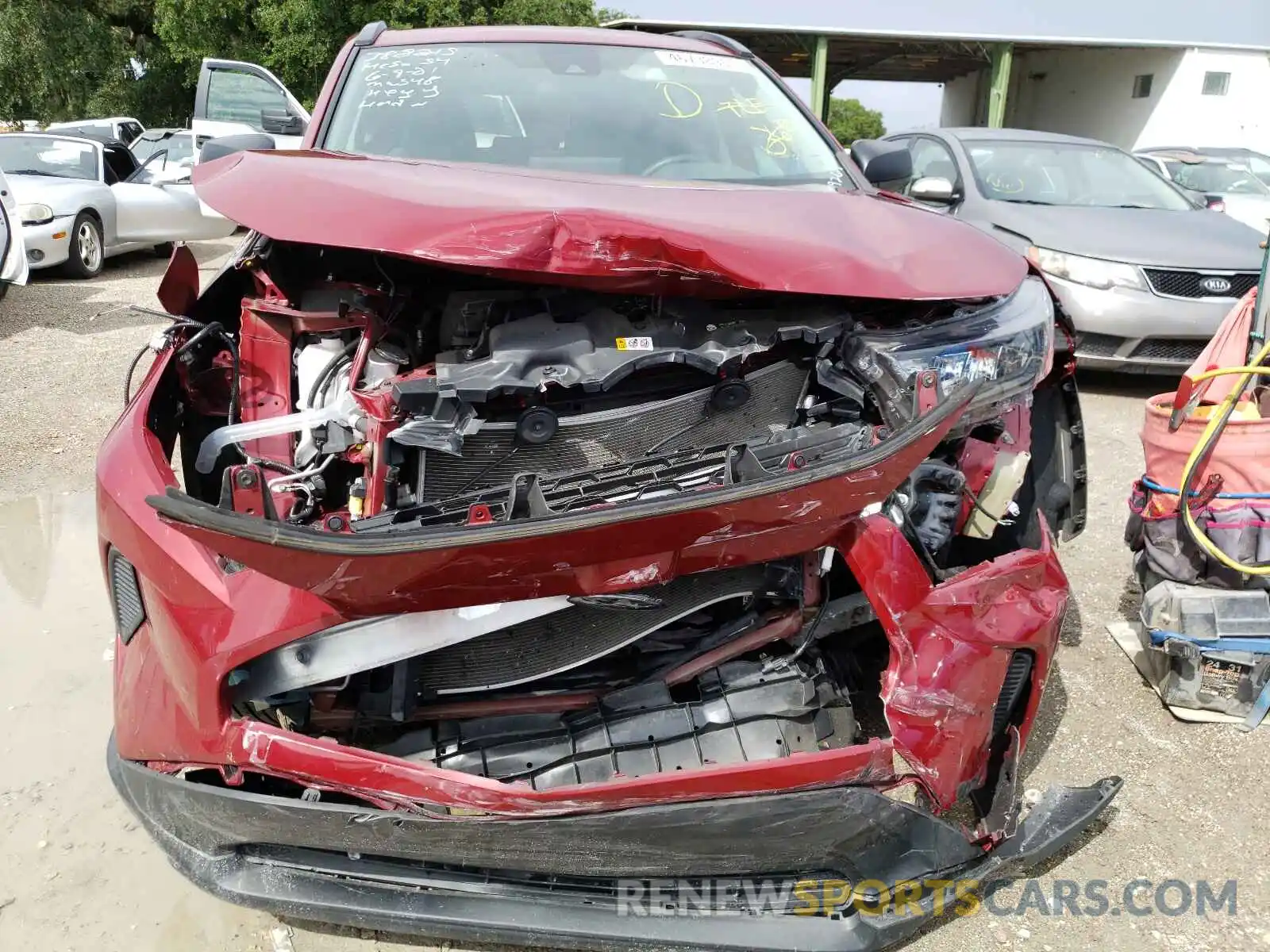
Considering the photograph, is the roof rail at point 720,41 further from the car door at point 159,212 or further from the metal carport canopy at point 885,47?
the metal carport canopy at point 885,47

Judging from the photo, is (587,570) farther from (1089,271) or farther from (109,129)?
(109,129)

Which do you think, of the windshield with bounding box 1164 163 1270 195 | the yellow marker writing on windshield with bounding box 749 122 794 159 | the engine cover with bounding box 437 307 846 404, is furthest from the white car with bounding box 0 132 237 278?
the windshield with bounding box 1164 163 1270 195

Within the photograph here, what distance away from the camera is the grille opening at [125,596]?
1.76 meters

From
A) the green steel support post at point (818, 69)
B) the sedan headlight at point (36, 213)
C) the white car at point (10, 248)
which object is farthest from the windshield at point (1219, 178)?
the green steel support post at point (818, 69)

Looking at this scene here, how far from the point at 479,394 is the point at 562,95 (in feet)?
5.24

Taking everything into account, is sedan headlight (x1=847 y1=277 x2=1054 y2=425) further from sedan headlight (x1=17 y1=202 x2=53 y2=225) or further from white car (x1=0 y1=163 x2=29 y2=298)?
sedan headlight (x1=17 y1=202 x2=53 y2=225)

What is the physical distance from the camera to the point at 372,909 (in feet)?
5.30

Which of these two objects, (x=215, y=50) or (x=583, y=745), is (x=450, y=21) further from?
(x=583, y=745)

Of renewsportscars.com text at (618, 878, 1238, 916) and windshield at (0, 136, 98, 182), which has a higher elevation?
windshield at (0, 136, 98, 182)

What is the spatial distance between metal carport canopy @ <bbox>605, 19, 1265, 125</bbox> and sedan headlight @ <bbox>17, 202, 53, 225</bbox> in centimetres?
1337

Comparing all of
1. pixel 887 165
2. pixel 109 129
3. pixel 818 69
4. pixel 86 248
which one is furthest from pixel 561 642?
pixel 818 69

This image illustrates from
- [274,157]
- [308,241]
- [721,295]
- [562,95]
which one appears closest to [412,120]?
[562,95]

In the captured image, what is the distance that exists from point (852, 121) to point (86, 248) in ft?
190

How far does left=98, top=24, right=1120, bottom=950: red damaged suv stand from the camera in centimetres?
154
